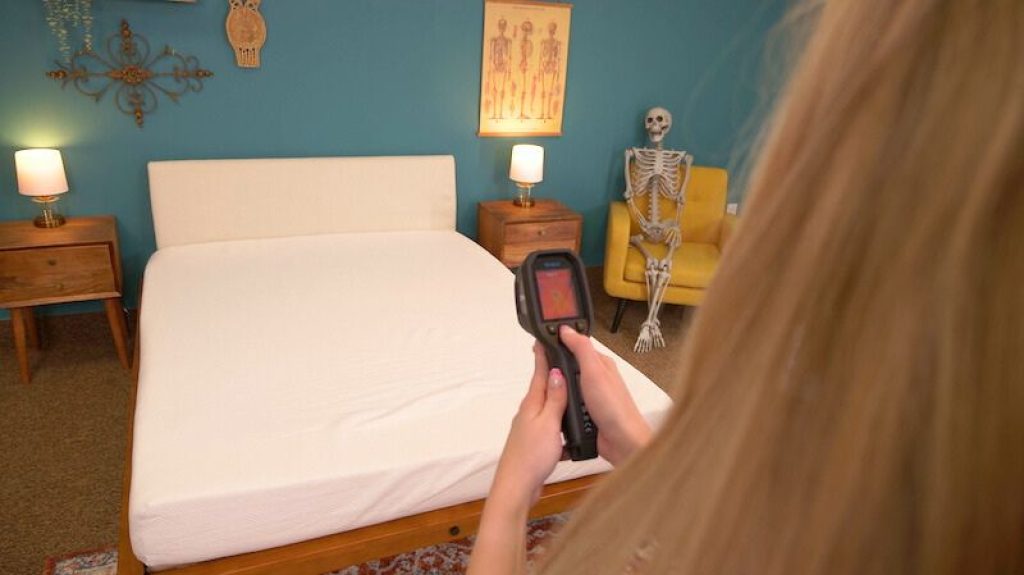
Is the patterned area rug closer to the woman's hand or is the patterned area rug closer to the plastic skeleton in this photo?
the woman's hand

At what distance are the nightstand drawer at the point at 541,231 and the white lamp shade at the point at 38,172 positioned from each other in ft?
6.77

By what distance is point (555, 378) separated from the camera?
3.06 ft

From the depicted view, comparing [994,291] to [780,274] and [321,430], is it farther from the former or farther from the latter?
[321,430]

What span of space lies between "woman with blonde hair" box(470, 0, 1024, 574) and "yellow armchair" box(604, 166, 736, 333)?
116 inches

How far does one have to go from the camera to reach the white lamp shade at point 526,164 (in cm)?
352

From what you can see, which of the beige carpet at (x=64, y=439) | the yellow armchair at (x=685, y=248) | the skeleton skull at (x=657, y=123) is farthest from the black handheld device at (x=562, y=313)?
the skeleton skull at (x=657, y=123)

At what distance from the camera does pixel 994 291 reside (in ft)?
0.96

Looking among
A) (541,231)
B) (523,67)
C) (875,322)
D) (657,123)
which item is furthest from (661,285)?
(875,322)

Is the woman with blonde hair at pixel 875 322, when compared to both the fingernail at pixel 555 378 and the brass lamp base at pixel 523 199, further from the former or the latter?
the brass lamp base at pixel 523 199

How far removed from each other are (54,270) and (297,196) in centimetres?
110

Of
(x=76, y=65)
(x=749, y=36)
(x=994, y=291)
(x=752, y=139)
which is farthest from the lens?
(x=749, y=36)

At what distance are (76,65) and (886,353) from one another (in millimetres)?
3461

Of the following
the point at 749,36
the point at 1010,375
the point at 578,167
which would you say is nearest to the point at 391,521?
the point at 1010,375

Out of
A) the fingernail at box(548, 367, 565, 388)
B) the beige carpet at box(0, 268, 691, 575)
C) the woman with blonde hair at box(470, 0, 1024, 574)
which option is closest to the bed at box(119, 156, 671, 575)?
the beige carpet at box(0, 268, 691, 575)
